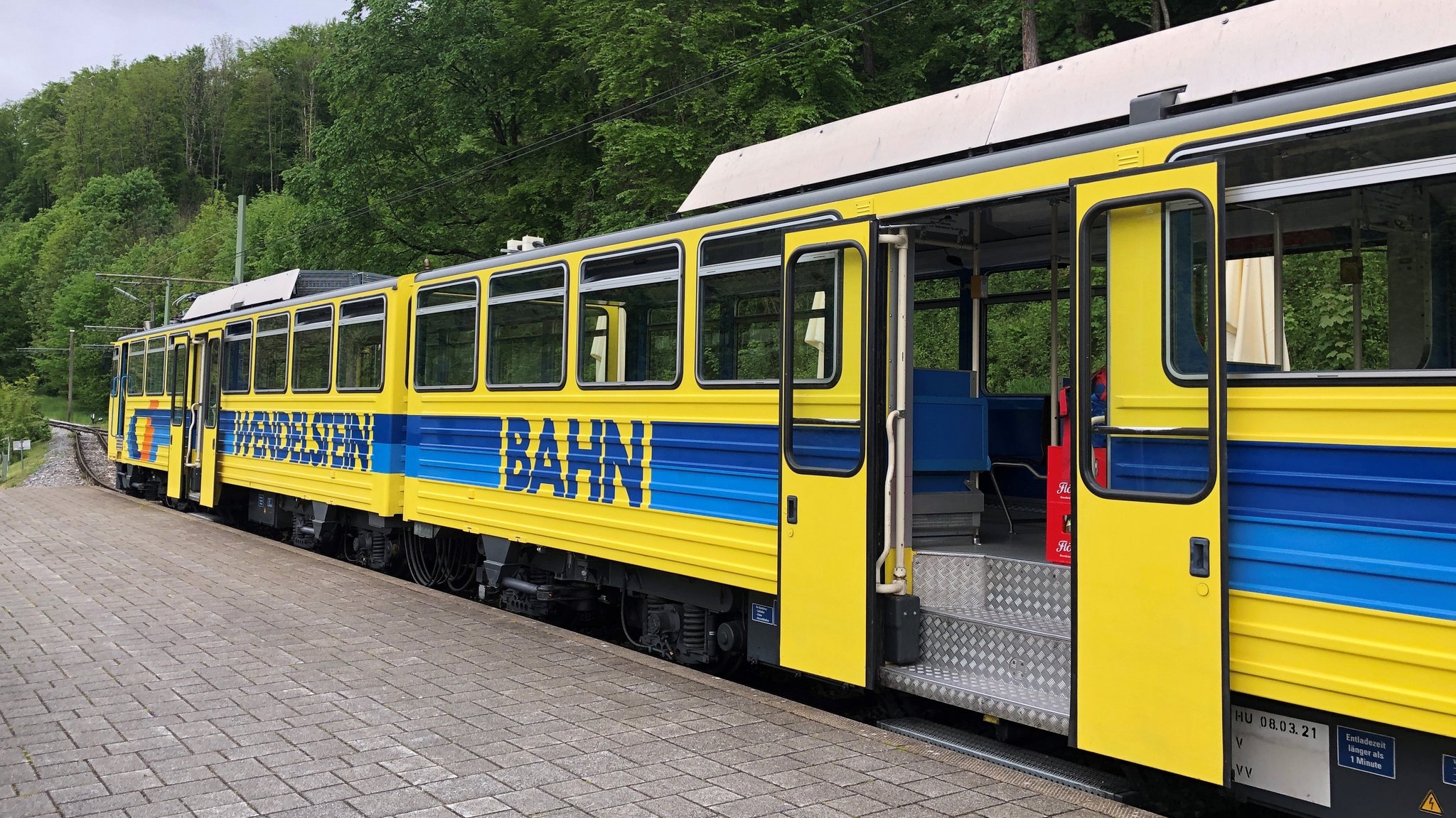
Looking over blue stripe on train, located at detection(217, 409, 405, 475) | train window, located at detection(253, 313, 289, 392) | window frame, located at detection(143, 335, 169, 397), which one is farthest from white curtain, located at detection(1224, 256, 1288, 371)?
window frame, located at detection(143, 335, 169, 397)

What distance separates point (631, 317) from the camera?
24.7ft

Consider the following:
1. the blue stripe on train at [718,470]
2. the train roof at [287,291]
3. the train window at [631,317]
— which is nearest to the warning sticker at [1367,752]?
the blue stripe on train at [718,470]

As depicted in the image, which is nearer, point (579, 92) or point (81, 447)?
point (579, 92)

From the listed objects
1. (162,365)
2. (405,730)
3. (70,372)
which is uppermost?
(70,372)

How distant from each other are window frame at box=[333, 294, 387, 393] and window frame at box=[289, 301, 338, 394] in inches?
3.6

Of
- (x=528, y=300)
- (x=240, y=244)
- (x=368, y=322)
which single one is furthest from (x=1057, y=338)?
(x=240, y=244)

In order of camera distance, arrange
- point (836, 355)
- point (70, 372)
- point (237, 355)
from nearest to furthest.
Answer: point (836, 355)
point (237, 355)
point (70, 372)

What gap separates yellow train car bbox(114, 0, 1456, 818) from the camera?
3855mm

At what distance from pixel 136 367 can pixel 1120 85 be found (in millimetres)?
19974

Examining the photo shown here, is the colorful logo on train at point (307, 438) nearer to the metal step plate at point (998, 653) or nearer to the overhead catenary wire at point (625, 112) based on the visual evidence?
the metal step plate at point (998, 653)

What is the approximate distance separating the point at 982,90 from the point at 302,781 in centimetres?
465

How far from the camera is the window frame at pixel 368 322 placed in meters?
11.1

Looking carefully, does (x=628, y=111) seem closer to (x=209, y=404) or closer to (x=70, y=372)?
(x=209, y=404)

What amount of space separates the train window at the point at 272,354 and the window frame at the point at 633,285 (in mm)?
6771
